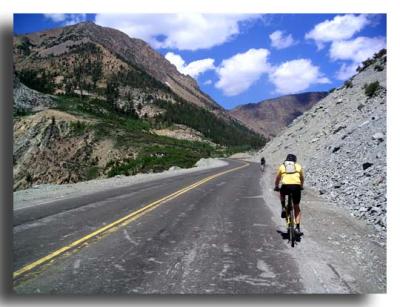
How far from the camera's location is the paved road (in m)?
6.96

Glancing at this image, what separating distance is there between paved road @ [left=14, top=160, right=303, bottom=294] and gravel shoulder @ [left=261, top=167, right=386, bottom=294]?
0.31 meters

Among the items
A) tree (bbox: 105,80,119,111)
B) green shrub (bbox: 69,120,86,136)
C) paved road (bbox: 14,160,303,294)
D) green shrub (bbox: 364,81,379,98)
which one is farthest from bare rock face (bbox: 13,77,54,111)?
paved road (bbox: 14,160,303,294)

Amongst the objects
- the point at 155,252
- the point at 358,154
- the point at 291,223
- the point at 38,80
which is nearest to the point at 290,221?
the point at 291,223

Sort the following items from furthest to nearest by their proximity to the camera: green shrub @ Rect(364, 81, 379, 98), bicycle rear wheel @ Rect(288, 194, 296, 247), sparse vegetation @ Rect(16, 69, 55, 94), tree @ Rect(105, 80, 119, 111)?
tree @ Rect(105, 80, 119, 111) < sparse vegetation @ Rect(16, 69, 55, 94) < green shrub @ Rect(364, 81, 379, 98) < bicycle rear wheel @ Rect(288, 194, 296, 247)

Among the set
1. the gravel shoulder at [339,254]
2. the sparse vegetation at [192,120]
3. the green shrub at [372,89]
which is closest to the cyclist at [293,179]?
the gravel shoulder at [339,254]

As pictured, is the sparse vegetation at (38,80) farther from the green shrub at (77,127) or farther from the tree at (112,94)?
the green shrub at (77,127)

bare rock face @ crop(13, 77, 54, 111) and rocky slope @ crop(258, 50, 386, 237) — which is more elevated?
bare rock face @ crop(13, 77, 54, 111)

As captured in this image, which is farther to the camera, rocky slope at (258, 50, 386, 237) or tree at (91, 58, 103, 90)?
tree at (91, 58, 103, 90)

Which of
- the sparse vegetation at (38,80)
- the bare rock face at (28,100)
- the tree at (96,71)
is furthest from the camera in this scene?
the tree at (96,71)

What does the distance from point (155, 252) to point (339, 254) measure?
12.6 feet

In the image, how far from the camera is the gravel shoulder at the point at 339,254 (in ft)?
24.0

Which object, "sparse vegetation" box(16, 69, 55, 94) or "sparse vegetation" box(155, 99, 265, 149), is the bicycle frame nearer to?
"sparse vegetation" box(16, 69, 55, 94)

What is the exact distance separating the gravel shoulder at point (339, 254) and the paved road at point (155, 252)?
310 mm

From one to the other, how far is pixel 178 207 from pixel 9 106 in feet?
23.8
